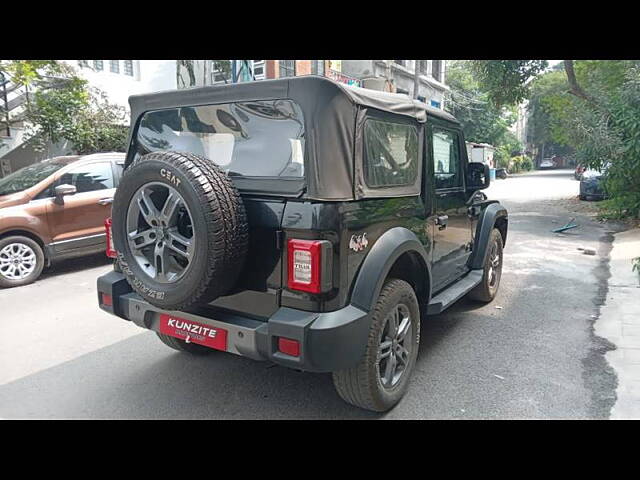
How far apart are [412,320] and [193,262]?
1572mm

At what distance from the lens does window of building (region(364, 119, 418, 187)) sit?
121 inches

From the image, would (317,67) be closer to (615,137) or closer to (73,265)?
(615,137)

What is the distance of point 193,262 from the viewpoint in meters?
2.60

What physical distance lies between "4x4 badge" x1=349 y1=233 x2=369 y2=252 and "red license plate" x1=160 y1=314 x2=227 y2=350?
905 millimetres

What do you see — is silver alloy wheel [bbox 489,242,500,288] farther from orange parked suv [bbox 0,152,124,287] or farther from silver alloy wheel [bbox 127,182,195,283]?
orange parked suv [bbox 0,152,124,287]

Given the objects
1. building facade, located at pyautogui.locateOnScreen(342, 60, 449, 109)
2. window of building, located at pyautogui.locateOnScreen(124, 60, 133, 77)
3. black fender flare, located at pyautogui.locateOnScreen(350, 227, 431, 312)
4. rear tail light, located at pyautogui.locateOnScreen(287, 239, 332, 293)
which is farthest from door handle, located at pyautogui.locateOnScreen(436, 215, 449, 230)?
building facade, located at pyautogui.locateOnScreen(342, 60, 449, 109)

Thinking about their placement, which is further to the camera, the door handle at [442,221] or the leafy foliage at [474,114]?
the leafy foliage at [474,114]

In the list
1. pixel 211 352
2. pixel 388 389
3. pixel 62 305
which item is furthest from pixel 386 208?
pixel 62 305

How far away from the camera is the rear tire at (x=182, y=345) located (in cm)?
390

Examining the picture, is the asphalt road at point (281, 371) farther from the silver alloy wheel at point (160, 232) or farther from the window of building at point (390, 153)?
the window of building at point (390, 153)

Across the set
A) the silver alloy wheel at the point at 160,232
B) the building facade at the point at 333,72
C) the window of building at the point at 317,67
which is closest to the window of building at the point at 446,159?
the silver alloy wheel at the point at 160,232

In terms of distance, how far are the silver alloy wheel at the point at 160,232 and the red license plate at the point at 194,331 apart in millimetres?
353

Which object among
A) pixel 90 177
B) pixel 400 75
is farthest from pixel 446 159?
pixel 400 75

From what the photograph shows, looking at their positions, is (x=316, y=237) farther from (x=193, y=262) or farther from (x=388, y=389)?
(x=388, y=389)
